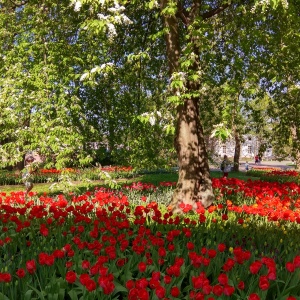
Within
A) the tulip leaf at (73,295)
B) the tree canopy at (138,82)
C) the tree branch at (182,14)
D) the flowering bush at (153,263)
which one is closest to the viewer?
the flowering bush at (153,263)

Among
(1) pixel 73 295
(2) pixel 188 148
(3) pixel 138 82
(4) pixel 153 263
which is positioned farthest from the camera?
(3) pixel 138 82

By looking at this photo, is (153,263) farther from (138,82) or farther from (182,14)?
(138,82)

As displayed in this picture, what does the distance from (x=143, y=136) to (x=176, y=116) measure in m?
1.84

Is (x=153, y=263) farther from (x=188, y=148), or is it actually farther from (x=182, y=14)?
(x=182, y=14)

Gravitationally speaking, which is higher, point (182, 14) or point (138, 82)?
point (182, 14)

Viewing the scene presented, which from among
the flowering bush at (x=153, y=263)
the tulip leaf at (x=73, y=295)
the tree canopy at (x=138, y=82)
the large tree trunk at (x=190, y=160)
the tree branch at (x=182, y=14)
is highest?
the tree branch at (x=182, y=14)

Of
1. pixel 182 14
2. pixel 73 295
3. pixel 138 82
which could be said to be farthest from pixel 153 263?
pixel 138 82

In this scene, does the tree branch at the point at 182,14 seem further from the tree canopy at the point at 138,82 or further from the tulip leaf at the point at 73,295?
the tulip leaf at the point at 73,295

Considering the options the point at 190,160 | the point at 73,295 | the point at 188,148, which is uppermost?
the point at 188,148

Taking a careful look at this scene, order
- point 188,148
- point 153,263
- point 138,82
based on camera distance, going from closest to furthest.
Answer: point 153,263 < point 188,148 < point 138,82

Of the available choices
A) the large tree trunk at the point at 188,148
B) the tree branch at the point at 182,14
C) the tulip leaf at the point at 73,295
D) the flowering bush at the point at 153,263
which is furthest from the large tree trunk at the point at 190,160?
the tulip leaf at the point at 73,295

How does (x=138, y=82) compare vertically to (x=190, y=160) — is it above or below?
above

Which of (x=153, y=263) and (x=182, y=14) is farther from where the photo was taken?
(x=182, y=14)

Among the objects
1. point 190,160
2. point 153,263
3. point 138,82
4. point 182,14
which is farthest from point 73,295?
point 138,82
